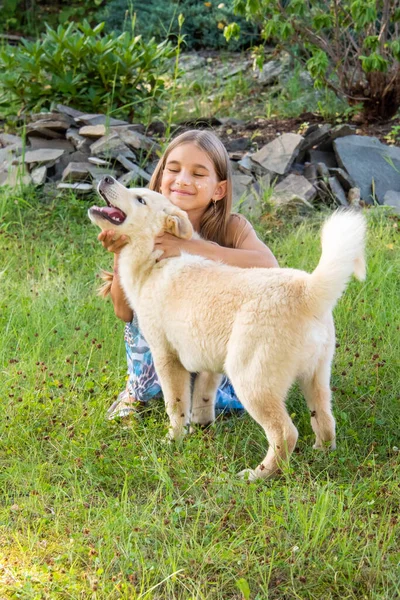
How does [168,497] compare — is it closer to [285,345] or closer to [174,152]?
[285,345]

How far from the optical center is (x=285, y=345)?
2713 mm

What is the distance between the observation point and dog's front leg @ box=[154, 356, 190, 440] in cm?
317

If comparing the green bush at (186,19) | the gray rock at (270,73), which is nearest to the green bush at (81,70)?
the gray rock at (270,73)

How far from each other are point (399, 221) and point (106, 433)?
329cm

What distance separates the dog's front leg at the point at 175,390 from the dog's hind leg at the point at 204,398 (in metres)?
0.19

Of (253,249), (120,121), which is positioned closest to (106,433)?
(253,249)

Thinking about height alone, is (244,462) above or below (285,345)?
below

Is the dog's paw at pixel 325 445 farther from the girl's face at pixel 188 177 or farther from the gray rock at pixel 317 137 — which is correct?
the gray rock at pixel 317 137

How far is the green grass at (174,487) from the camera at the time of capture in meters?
2.37

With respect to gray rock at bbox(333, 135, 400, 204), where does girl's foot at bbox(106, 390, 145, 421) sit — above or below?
above

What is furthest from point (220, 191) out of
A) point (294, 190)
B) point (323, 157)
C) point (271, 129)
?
point (271, 129)

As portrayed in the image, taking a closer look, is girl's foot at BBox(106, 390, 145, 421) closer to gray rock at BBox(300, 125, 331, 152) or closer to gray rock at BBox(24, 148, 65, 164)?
gray rock at BBox(24, 148, 65, 164)

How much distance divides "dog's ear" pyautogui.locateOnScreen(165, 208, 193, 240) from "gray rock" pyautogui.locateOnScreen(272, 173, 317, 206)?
2904 mm

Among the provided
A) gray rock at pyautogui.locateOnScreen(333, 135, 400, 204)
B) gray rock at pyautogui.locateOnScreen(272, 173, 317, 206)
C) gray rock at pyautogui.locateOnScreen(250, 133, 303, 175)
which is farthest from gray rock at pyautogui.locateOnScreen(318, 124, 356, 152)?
gray rock at pyautogui.locateOnScreen(272, 173, 317, 206)
